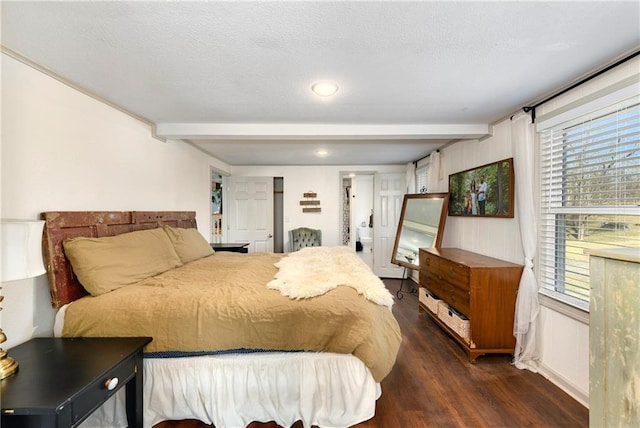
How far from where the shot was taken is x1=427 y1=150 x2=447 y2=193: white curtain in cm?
369

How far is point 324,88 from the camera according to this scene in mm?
1880

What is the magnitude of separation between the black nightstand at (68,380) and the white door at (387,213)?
412 cm

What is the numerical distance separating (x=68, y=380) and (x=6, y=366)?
0.31 metres

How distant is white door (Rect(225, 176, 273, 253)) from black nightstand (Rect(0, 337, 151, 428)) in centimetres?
353

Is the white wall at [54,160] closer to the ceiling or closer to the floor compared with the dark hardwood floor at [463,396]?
closer to the ceiling

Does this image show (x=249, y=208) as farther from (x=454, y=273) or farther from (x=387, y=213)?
(x=454, y=273)

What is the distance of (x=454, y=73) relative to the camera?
5.50 feet

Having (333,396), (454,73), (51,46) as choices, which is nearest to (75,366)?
(333,396)

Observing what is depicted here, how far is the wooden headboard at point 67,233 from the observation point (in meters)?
1.56

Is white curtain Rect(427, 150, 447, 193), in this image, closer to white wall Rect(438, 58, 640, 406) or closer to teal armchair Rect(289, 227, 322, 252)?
white wall Rect(438, 58, 640, 406)

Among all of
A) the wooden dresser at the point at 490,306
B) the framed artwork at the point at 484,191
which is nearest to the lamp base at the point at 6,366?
the wooden dresser at the point at 490,306

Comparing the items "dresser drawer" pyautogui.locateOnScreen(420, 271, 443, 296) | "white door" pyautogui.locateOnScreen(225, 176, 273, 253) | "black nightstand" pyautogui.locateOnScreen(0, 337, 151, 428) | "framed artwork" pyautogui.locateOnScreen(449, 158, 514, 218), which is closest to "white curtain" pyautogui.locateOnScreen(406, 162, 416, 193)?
"framed artwork" pyautogui.locateOnScreen(449, 158, 514, 218)

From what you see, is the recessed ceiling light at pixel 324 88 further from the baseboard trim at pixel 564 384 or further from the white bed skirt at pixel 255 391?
the baseboard trim at pixel 564 384

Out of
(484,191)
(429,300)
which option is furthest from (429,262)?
(484,191)
